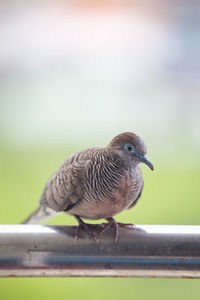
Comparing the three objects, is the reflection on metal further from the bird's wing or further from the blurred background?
the blurred background

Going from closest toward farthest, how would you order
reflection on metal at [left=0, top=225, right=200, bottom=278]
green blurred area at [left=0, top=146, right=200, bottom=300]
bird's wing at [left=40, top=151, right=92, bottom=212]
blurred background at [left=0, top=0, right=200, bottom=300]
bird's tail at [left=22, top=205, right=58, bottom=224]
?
1. reflection on metal at [left=0, top=225, right=200, bottom=278]
2. bird's wing at [left=40, top=151, right=92, bottom=212]
3. bird's tail at [left=22, top=205, right=58, bottom=224]
4. green blurred area at [left=0, top=146, right=200, bottom=300]
5. blurred background at [left=0, top=0, right=200, bottom=300]

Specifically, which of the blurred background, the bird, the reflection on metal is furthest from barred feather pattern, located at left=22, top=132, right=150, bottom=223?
the blurred background

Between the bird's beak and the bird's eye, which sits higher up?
the bird's eye

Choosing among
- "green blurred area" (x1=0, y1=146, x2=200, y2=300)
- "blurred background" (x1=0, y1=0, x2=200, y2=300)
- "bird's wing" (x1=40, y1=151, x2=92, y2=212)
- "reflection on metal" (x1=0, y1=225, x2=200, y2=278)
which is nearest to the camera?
"reflection on metal" (x1=0, y1=225, x2=200, y2=278)

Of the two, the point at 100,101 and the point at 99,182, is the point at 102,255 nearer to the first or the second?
the point at 99,182

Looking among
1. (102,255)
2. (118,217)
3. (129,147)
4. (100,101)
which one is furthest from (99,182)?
(100,101)

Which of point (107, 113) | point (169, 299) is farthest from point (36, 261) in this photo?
point (107, 113)

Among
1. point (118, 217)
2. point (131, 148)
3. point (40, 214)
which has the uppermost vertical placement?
point (131, 148)
